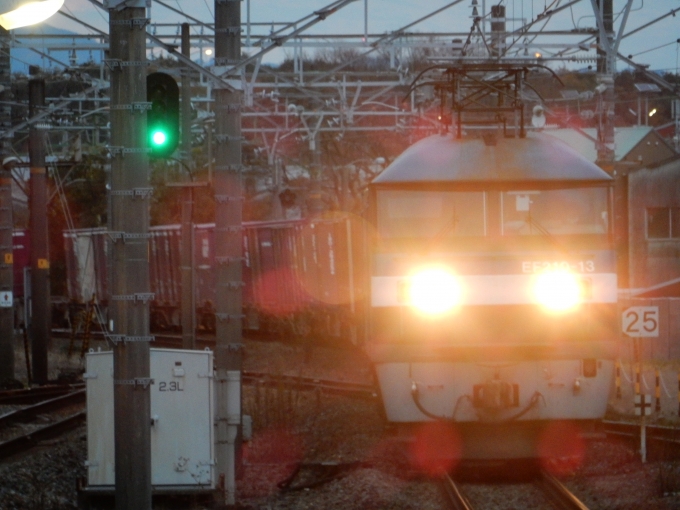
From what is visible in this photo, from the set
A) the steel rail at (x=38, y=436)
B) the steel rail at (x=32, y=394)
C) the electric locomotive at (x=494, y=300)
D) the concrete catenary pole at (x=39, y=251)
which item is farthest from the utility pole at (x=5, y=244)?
the electric locomotive at (x=494, y=300)

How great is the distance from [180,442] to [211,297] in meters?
17.8

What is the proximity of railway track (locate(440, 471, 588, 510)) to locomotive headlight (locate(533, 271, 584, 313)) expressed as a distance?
1757mm

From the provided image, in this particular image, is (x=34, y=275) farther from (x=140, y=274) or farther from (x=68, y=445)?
(x=140, y=274)

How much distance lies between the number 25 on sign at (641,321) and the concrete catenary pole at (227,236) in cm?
522

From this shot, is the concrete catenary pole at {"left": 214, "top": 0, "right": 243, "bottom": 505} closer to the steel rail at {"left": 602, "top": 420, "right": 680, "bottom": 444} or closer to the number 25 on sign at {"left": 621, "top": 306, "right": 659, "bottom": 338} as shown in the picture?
the number 25 on sign at {"left": 621, "top": 306, "right": 659, "bottom": 338}

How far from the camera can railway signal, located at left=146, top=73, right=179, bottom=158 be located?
25.5ft

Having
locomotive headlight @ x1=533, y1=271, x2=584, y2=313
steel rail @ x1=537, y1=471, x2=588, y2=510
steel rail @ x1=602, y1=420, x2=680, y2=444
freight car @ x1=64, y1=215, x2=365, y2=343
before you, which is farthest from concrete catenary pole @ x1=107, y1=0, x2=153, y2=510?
freight car @ x1=64, y1=215, x2=365, y2=343

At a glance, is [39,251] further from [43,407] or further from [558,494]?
[558,494]

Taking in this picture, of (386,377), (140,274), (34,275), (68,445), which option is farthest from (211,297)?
(140,274)

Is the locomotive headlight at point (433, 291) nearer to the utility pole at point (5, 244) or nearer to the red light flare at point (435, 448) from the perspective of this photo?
the red light flare at point (435, 448)

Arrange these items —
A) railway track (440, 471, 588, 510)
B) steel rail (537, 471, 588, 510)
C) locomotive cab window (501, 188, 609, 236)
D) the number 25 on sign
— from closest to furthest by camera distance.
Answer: steel rail (537, 471, 588, 510) < railway track (440, 471, 588, 510) < locomotive cab window (501, 188, 609, 236) < the number 25 on sign

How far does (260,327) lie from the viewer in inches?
1053

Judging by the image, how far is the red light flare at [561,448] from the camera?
1077cm

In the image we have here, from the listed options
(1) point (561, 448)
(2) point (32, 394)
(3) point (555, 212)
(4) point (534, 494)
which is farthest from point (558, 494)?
(2) point (32, 394)
